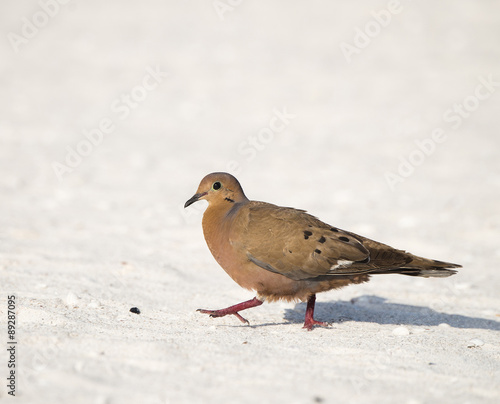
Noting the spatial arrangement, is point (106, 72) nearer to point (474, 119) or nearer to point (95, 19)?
point (95, 19)

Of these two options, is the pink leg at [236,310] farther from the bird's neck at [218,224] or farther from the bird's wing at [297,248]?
the bird's neck at [218,224]

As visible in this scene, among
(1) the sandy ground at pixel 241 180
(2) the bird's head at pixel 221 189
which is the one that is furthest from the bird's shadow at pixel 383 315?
(2) the bird's head at pixel 221 189

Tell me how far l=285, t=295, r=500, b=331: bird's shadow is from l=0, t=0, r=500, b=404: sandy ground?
0.10 feet

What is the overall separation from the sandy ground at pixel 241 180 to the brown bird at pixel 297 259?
0.35 metres

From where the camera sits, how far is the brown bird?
505 cm

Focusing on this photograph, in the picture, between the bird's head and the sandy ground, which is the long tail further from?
the bird's head

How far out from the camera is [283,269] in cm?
504

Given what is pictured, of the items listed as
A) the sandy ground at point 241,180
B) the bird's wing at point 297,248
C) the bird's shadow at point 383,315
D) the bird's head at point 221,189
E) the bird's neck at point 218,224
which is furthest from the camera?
the bird's head at point 221,189

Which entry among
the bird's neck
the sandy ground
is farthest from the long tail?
the bird's neck

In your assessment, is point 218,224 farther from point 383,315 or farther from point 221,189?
point 383,315

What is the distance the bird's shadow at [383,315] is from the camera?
216 inches

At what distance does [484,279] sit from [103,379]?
4.98 meters

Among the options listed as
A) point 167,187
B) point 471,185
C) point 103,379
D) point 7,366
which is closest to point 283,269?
point 103,379

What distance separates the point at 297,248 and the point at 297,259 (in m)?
0.10
